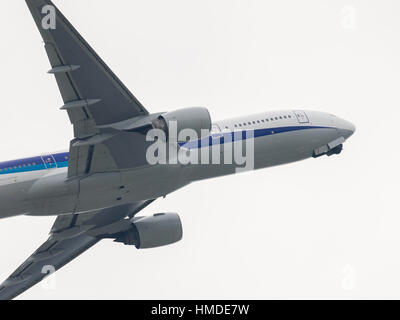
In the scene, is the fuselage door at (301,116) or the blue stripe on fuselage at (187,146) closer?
the blue stripe on fuselage at (187,146)

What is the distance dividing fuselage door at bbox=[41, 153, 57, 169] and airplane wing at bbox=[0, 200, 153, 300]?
6344 mm

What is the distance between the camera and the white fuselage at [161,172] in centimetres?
3919

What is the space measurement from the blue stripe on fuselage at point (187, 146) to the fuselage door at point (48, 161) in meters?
0.05

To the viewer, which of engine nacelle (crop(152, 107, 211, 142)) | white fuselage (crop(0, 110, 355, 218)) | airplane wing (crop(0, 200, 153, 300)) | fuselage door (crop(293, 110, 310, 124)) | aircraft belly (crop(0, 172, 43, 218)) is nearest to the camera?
engine nacelle (crop(152, 107, 211, 142))

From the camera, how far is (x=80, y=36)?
35.3m

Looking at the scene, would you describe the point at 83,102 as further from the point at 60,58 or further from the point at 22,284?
the point at 22,284

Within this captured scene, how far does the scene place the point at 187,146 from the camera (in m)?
42.1

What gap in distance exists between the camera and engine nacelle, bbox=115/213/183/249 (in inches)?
1832

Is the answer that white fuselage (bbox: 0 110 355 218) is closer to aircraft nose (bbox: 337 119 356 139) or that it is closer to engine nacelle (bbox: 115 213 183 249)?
aircraft nose (bbox: 337 119 356 139)

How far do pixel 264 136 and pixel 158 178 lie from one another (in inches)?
259

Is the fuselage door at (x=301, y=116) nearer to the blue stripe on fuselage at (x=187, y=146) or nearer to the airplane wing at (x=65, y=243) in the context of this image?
the blue stripe on fuselage at (x=187, y=146)

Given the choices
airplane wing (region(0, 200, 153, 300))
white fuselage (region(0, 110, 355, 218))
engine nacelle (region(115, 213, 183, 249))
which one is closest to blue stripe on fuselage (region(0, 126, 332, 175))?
white fuselage (region(0, 110, 355, 218))

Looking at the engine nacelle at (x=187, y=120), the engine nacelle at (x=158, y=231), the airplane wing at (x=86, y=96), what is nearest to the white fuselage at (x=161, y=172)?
the airplane wing at (x=86, y=96)

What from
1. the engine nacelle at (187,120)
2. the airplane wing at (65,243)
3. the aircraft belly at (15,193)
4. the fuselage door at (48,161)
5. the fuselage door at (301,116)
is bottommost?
the airplane wing at (65,243)
